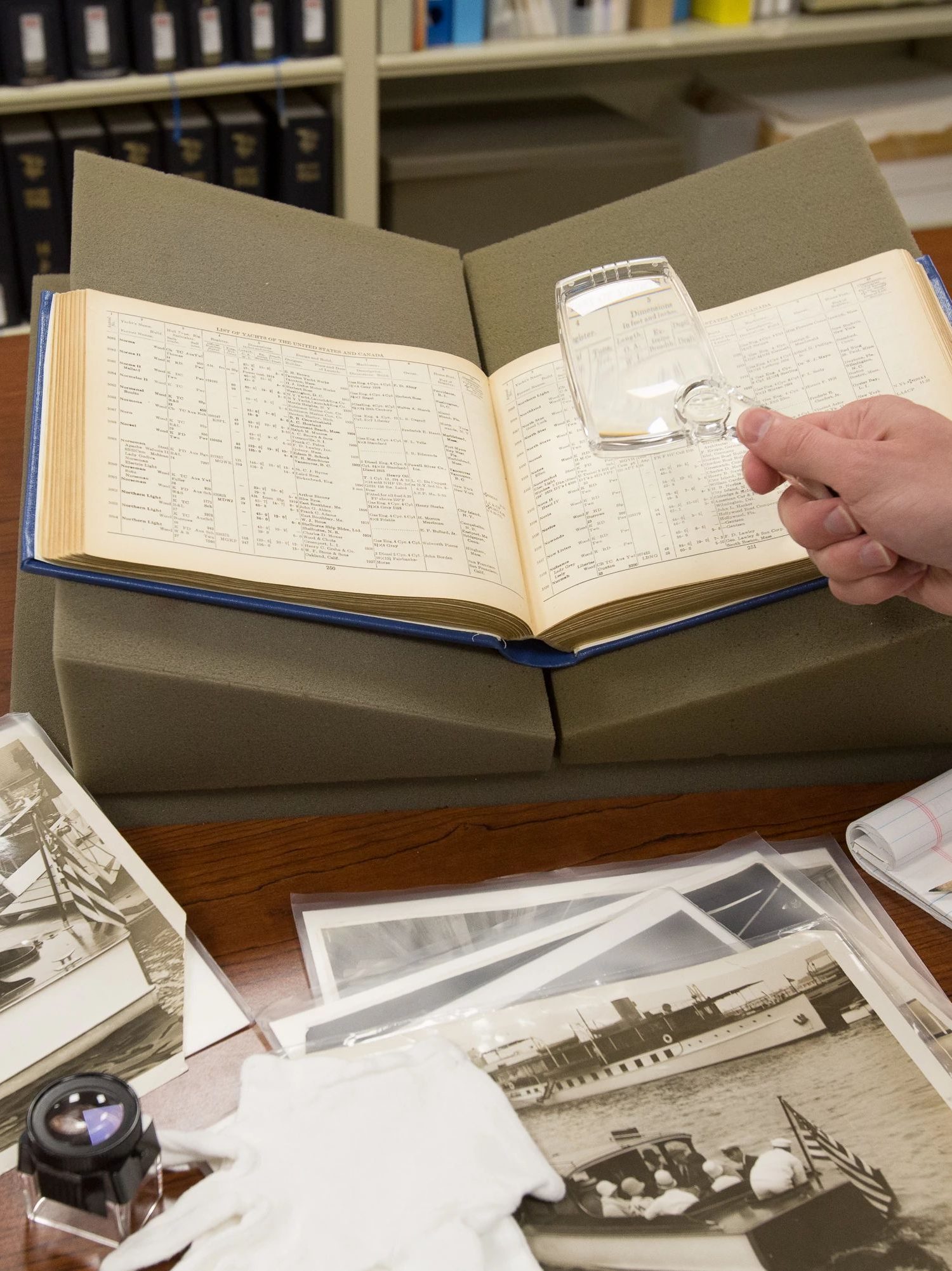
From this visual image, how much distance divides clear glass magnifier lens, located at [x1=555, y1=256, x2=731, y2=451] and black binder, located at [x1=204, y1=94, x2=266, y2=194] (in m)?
1.36

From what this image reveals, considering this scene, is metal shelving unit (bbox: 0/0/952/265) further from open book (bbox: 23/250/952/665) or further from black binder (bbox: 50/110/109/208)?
open book (bbox: 23/250/952/665)

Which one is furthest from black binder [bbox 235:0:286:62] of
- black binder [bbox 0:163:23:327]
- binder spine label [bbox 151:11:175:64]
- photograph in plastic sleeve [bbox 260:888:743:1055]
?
photograph in plastic sleeve [bbox 260:888:743:1055]

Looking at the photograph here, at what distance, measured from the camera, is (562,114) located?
2137 mm

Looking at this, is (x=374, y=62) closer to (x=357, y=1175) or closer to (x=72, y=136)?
(x=72, y=136)

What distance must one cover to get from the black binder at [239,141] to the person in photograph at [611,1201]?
175 cm

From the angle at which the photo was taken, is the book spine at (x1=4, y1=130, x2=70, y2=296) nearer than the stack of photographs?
No

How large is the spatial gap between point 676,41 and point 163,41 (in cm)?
81

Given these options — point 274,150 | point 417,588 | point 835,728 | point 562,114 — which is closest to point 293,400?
point 417,588

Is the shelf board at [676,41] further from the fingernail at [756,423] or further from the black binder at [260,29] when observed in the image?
the fingernail at [756,423]

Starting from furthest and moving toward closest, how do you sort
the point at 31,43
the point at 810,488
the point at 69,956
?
the point at 31,43 < the point at 810,488 < the point at 69,956

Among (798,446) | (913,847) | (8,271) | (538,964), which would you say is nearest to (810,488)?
(798,446)

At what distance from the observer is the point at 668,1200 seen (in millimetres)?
523

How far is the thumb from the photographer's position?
2.31ft

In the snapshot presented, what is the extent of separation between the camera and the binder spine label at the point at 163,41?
73.0 inches
